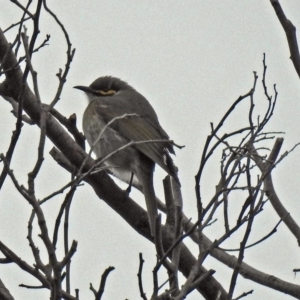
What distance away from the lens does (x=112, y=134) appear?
7105 mm

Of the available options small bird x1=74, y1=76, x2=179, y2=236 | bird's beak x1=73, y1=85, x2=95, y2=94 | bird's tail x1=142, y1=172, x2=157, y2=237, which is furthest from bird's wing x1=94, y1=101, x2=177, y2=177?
bird's beak x1=73, y1=85, x2=95, y2=94

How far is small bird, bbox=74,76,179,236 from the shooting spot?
6.62 m

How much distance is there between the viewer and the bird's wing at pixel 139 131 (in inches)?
259

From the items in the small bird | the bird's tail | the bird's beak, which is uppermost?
the bird's beak

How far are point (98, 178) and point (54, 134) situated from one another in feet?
2.60

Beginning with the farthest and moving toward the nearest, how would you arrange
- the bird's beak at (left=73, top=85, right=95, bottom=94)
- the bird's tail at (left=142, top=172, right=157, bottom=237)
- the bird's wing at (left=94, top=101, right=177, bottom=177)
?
1. the bird's beak at (left=73, top=85, right=95, bottom=94)
2. the bird's wing at (left=94, top=101, right=177, bottom=177)
3. the bird's tail at (left=142, top=172, right=157, bottom=237)

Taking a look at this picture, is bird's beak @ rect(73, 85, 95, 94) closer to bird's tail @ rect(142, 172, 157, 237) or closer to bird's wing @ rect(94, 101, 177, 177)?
bird's wing @ rect(94, 101, 177, 177)

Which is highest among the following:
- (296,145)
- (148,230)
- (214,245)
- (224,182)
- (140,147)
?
(140,147)

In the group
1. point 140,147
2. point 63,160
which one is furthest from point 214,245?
point 140,147

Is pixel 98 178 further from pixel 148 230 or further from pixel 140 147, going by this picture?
pixel 140 147

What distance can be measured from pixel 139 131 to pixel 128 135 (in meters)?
0.15

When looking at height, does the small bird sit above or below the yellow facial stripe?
below

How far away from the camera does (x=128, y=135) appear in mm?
7129

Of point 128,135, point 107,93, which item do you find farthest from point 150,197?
point 107,93
